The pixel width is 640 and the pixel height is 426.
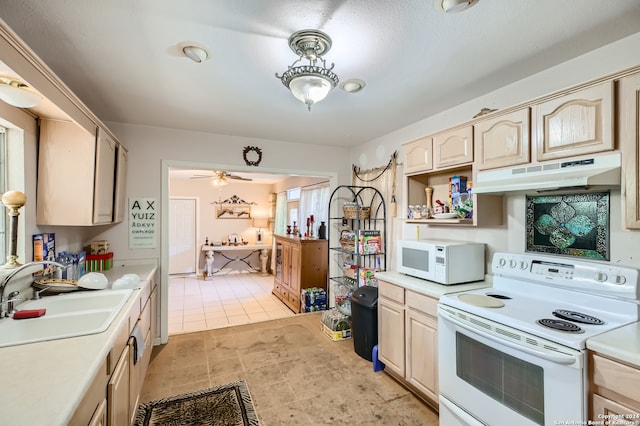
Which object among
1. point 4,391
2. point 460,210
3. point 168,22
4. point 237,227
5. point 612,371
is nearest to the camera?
point 4,391

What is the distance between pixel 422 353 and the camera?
216 centimetres

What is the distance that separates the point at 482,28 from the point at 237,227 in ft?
22.9

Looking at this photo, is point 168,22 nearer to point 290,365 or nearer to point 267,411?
point 267,411

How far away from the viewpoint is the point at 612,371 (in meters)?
1.17

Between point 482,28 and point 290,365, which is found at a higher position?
point 482,28

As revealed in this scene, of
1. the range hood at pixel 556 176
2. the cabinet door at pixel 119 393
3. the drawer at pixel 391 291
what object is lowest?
the cabinet door at pixel 119 393

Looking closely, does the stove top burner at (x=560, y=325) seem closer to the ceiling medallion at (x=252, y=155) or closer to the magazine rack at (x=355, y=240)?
the magazine rack at (x=355, y=240)

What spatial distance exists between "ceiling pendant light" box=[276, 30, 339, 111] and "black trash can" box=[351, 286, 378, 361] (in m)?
1.93

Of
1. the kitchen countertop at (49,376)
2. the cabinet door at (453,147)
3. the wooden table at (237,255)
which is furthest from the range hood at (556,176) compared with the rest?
the wooden table at (237,255)

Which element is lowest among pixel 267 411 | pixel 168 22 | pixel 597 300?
pixel 267 411

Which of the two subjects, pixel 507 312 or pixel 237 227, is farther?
pixel 237 227

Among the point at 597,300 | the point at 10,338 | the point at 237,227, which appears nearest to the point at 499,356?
the point at 597,300

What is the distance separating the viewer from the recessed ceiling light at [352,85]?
215cm

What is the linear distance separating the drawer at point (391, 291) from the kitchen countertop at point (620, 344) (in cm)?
124
